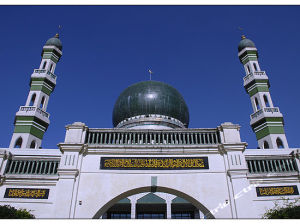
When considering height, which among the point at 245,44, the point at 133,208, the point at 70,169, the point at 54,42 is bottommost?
the point at 70,169

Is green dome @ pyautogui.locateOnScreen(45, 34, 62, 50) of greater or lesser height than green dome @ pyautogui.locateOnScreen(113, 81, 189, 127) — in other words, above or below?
above

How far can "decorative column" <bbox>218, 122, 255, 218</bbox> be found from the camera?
10.4m

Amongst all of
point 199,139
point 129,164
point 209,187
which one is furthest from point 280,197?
point 129,164

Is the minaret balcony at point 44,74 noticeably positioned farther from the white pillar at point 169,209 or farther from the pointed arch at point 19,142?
the white pillar at point 169,209

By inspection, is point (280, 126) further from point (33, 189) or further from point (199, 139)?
point (33, 189)

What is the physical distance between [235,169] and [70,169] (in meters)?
6.79

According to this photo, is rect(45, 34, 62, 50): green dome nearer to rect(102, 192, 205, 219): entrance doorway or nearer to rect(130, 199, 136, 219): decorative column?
rect(102, 192, 205, 219): entrance doorway

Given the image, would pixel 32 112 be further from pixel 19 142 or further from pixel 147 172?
pixel 147 172

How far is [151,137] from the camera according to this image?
12.5m

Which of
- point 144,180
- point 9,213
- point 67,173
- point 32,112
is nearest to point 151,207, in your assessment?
point 32,112

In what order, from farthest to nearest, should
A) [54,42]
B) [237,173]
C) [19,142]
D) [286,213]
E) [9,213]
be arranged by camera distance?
[54,42] → [19,142] → [237,173] → [9,213] → [286,213]

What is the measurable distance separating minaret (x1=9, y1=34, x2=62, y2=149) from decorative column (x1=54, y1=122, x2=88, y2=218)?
947 cm

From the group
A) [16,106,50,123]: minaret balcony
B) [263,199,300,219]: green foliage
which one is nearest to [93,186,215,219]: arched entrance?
[16,106,50,123]: minaret balcony

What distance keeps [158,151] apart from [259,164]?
14.9 ft
